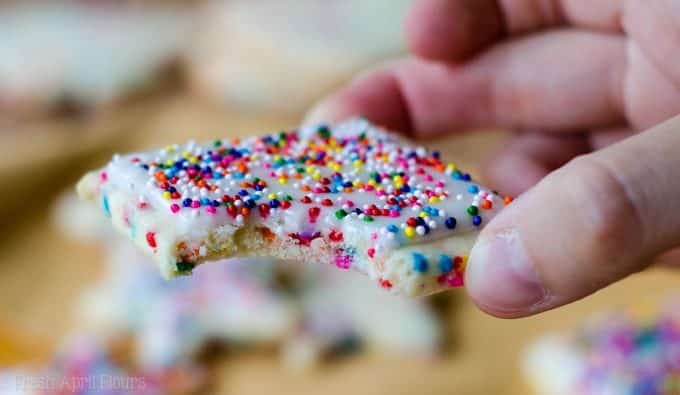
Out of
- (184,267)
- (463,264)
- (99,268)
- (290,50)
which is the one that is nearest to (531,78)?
(463,264)

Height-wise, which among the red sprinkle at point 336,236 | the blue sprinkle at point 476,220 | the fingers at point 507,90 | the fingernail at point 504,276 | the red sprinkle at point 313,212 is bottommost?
the fingernail at point 504,276

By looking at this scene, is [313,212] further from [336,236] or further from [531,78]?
[531,78]

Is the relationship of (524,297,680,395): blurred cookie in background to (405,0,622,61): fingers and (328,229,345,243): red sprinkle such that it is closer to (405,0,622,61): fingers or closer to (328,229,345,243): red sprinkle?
(405,0,622,61): fingers

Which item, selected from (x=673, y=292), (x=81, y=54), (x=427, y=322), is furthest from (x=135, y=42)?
(x=673, y=292)

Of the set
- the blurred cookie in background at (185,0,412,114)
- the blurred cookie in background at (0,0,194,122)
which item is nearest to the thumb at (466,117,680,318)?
the blurred cookie in background at (185,0,412,114)

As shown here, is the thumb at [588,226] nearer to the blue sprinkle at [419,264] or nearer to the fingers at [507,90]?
the blue sprinkle at [419,264]

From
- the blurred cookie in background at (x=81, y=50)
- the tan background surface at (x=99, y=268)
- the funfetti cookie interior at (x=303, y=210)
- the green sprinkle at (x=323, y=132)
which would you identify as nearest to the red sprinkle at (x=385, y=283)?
the funfetti cookie interior at (x=303, y=210)
